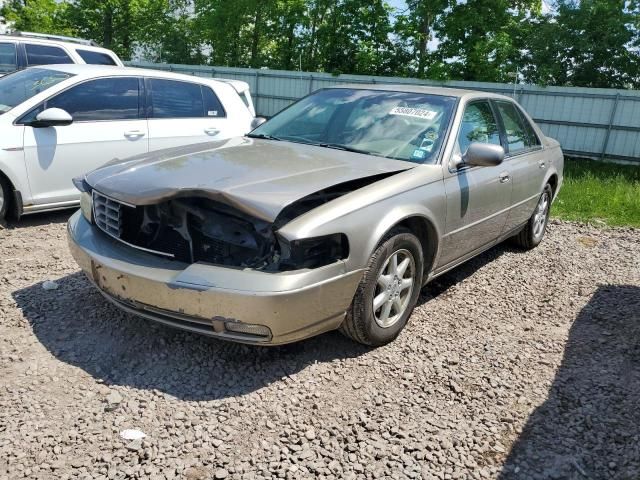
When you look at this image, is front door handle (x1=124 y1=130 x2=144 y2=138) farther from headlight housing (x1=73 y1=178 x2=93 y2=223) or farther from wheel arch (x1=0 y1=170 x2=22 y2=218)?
headlight housing (x1=73 y1=178 x2=93 y2=223)

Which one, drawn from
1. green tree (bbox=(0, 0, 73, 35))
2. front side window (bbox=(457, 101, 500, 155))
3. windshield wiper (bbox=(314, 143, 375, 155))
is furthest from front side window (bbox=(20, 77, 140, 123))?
green tree (bbox=(0, 0, 73, 35))

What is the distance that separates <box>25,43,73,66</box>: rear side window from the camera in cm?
946

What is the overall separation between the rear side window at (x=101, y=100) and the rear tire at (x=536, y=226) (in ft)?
14.3

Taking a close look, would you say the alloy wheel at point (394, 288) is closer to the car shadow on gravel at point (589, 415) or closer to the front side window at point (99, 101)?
the car shadow on gravel at point (589, 415)

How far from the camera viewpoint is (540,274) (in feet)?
17.5

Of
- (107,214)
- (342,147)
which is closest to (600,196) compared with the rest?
(342,147)

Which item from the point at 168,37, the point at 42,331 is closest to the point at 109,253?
the point at 42,331

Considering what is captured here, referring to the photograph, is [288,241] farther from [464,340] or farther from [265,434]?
[464,340]

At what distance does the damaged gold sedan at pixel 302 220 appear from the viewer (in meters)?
2.91

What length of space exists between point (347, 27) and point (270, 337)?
19.8 metres

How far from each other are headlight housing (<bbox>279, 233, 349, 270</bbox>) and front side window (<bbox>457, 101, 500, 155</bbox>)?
155cm

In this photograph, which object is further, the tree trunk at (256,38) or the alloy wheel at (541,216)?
the tree trunk at (256,38)

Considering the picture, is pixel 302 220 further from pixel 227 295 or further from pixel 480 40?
pixel 480 40

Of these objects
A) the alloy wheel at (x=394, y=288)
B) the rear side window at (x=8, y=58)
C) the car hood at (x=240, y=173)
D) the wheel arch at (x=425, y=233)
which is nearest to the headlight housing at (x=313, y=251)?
the car hood at (x=240, y=173)
